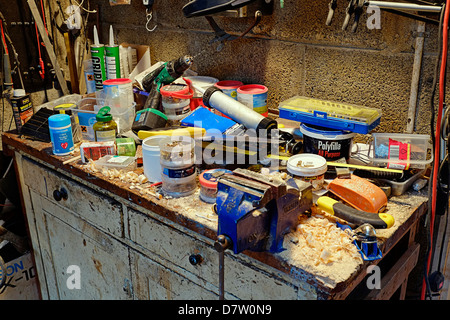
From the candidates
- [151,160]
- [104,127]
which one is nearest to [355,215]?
[151,160]

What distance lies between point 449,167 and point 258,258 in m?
0.56

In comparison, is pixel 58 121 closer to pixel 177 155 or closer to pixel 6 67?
pixel 177 155

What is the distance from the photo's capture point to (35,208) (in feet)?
5.53

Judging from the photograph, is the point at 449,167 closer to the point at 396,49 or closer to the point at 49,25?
the point at 396,49

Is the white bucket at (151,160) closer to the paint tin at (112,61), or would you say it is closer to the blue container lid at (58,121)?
the blue container lid at (58,121)

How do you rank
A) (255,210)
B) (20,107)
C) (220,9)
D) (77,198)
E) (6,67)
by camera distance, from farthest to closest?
→ (6,67) < (20,107) < (77,198) < (220,9) < (255,210)

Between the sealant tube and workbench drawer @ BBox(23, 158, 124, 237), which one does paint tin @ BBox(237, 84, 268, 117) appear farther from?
workbench drawer @ BBox(23, 158, 124, 237)

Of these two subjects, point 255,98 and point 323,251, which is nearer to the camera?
point 323,251

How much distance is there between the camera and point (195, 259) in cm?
112

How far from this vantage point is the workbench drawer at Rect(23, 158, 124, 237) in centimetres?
133

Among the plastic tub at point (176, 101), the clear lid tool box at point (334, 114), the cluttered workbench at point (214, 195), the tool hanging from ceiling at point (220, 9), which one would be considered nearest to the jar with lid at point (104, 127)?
the cluttered workbench at point (214, 195)

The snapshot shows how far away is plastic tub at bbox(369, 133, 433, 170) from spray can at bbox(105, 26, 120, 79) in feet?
3.65

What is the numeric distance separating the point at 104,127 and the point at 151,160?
27cm
